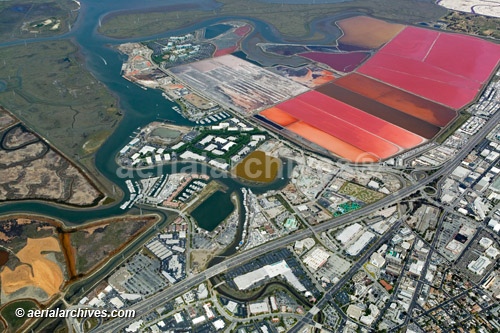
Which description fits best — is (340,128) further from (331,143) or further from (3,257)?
(3,257)

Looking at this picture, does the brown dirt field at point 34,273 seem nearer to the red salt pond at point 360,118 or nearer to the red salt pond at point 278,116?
the red salt pond at point 278,116

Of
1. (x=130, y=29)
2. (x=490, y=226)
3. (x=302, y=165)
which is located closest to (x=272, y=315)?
(x=302, y=165)

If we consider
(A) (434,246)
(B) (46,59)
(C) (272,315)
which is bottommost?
(B) (46,59)

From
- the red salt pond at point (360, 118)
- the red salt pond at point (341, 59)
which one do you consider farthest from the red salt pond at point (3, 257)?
the red salt pond at point (341, 59)

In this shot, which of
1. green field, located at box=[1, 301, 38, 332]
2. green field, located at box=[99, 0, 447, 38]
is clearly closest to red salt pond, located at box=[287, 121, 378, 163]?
green field, located at box=[1, 301, 38, 332]

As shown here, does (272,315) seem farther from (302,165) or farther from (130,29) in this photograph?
(130,29)

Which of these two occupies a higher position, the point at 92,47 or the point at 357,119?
the point at 357,119

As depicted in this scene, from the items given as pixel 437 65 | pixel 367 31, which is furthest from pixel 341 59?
pixel 367 31
